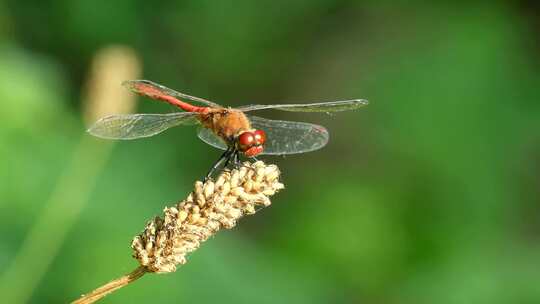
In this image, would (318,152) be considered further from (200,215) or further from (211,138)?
(200,215)

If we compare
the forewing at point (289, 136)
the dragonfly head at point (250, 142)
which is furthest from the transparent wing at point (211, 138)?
the dragonfly head at point (250, 142)

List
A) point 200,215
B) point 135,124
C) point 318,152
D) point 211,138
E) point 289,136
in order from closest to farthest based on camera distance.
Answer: point 200,215, point 135,124, point 211,138, point 289,136, point 318,152

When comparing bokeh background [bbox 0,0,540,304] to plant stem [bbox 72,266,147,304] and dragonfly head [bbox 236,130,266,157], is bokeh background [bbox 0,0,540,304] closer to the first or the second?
dragonfly head [bbox 236,130,266,157]

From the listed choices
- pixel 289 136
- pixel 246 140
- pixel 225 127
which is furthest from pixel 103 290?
pixel 289 136

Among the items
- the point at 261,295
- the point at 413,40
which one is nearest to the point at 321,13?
the point at 413,40

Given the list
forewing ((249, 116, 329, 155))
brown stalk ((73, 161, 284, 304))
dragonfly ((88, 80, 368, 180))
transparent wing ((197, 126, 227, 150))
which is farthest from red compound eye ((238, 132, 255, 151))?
brown stalk ((73, 161, 284, 304))

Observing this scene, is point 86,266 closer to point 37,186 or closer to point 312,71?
point 37,186
